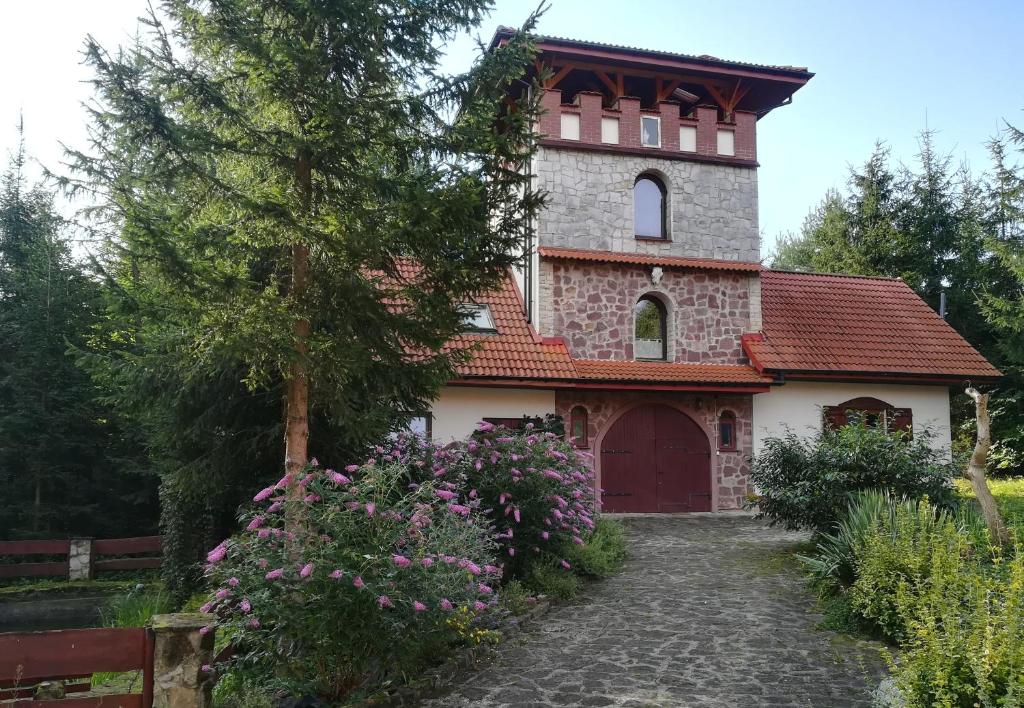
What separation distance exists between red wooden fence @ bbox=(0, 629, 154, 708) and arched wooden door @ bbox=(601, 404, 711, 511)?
11250mm

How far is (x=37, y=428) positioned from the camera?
52.9 feet

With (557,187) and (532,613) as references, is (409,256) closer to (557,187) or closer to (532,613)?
(532,613)

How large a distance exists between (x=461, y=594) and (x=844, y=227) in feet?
93.0

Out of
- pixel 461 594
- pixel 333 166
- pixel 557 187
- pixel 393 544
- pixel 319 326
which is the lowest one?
pixel 461 594

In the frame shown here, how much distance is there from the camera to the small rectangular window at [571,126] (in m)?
15.5

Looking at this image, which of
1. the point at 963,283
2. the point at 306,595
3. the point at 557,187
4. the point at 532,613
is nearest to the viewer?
the point at 306,595

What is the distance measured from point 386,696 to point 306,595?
0.98 metres

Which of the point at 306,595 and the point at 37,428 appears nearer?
the point at 306,595

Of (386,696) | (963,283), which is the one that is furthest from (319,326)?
(963,283)

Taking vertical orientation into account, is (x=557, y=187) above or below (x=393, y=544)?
above

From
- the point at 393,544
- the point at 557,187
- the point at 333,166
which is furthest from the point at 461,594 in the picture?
the point at 557,187

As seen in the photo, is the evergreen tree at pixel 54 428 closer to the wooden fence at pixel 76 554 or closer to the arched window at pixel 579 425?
the wooden fence at pixel 76 554

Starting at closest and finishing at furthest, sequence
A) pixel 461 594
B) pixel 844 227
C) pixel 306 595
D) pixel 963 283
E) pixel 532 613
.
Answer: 1. pixel 306 595
2. pixel 461 594
3. pixel 532 613
4. pixel 963 283
5. pixel 844 227

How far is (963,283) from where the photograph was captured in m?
26.9
